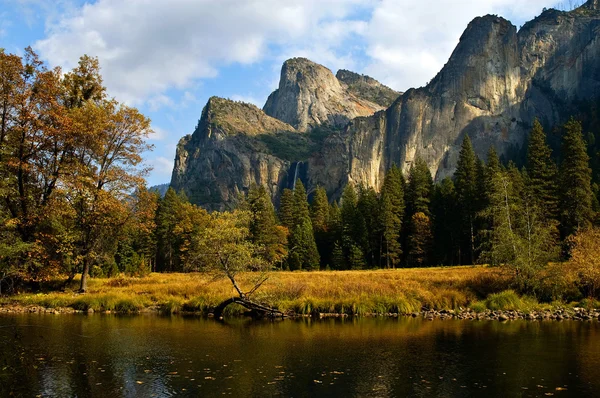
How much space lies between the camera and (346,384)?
13930 mm

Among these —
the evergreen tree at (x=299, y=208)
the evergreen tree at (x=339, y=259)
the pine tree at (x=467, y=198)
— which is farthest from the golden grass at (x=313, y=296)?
the evergreen tree at (x=299, y=208)

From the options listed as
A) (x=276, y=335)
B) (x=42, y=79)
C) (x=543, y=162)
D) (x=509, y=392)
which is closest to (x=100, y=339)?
(x=276, y=335)

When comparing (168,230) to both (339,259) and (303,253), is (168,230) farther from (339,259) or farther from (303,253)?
(339,259)

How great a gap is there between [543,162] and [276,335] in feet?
174

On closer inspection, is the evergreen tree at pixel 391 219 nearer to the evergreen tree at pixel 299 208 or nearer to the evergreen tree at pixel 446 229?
the evergreen tree at pixel 446 229

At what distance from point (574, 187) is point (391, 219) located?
23.3 meters

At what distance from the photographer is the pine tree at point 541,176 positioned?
193 ft

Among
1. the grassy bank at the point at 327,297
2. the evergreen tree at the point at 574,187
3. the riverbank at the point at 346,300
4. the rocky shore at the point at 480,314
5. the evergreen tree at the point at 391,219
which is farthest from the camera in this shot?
the evergreen tree at the point at 391,219

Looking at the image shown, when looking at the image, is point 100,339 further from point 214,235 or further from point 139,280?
point 139,280

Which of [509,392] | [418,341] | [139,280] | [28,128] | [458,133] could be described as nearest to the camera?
[509,392]

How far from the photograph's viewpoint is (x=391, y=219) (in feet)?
227

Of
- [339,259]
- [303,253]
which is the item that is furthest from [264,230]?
[339,259]

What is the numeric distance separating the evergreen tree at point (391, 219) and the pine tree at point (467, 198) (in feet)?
28.8

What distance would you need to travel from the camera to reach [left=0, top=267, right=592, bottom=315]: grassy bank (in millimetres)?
29875
